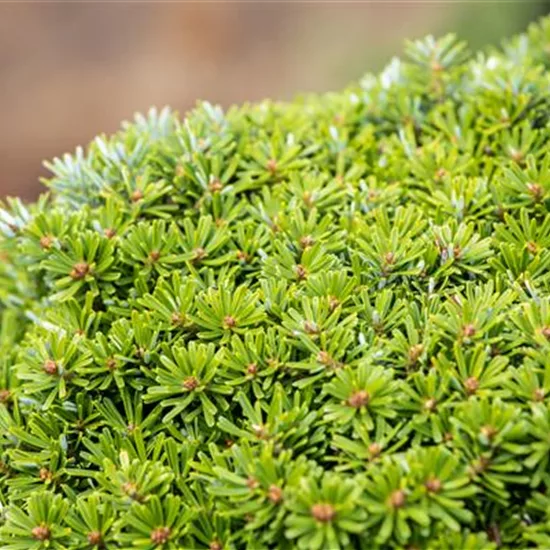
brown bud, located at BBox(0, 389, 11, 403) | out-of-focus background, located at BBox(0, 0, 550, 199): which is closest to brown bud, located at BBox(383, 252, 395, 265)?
brown bud, located at BBox(0, 389, 11, 403)

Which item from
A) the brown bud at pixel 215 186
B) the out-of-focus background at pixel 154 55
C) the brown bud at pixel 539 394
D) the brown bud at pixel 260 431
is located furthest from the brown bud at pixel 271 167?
the out-of-focus background at pixel 154 55

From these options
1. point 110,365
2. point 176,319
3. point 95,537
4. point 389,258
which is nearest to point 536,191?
point 389,258

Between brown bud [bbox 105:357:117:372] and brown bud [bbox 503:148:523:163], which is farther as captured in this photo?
brown bud [bbox 503:148:523:163]

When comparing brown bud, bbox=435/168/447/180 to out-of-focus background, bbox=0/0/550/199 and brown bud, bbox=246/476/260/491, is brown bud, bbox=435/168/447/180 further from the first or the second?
out-of-focus background, bbox=0/0/550/199

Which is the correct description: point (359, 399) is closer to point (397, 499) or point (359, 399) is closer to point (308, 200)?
point (397, 499)

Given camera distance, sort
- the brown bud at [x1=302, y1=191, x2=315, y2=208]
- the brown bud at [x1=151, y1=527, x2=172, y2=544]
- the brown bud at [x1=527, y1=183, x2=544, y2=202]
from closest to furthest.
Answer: the brown bud at [x1=151, y1=527, x2=172, y2=544]
the brown bud at [x1=527, y1=183, x2=544, y2=202]
the brown bud at [x1=302, y1=191, x2=315, y2=208]

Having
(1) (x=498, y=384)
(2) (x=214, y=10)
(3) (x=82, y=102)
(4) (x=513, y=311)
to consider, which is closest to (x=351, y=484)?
(1) (x=498, y=384)

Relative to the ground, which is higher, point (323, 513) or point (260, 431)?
point (260, 431)
